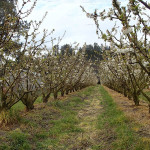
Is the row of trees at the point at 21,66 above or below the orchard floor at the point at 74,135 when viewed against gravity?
above

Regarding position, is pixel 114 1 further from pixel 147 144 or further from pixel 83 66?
pixel 83 66

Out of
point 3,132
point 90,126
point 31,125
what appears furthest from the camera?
point 90,126

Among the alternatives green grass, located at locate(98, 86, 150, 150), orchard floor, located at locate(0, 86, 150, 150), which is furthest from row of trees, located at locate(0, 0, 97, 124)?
green grass, located at locate(98, 86, 150, 150)

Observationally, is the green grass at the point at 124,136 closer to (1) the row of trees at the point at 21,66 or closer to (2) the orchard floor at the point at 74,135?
(2) the orchard floor at the point at 74,135

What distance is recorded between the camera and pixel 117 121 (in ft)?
22.1

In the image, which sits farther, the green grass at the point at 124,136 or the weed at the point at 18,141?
the weed at the point at 18,141

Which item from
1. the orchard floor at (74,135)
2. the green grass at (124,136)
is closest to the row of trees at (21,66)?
the orchard floor at (74,135)

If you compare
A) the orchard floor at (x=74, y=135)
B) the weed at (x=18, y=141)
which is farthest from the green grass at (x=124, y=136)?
the weed at (x=18, y=141)

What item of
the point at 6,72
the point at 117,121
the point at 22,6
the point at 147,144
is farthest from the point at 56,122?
the point at 22,6

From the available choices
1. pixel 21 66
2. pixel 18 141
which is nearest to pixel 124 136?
pixel 18 141

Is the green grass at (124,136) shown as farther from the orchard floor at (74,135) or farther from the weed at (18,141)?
the weed at (18,141)

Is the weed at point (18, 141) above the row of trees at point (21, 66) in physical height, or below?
below

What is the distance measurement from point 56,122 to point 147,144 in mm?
3934

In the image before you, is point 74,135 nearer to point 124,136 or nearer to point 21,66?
point 124,136
